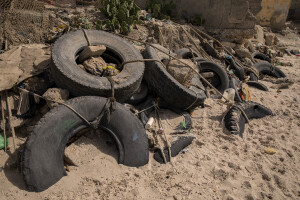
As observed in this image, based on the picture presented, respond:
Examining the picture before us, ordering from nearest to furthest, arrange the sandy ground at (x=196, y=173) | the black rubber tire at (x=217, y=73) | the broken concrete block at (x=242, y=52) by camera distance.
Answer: the sandy ground at (x=196, y=173) < the black rubber tire at (x=217, y=73) < the broken concrete block at (x=242, y=52)

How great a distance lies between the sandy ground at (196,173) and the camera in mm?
2316

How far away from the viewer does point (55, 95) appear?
272cm

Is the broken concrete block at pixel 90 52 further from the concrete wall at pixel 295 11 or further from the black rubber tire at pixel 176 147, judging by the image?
the concrete wall at pixel 295 11

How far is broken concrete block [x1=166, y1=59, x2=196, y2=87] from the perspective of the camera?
388cm

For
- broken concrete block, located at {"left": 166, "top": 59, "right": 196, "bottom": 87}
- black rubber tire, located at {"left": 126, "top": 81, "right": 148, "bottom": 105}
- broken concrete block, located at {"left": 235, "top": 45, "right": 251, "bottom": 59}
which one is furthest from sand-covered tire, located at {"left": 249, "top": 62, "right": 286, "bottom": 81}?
black rubber tire, located at {"left": 126, "top": 81, "right": 148, "bottom": 105}

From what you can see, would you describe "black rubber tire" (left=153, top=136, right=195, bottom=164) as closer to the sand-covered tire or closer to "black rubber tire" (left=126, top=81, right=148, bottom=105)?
"black rubber tire" (left=126, top=81, right=148, bottom=105)

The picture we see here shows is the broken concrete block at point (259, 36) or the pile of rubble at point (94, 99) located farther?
the broken concrete block at point (259, 36)

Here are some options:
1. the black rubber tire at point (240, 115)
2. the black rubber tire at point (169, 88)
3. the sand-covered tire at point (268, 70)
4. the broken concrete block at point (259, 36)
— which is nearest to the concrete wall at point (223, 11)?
the sand-covered tire at point (268, 70)

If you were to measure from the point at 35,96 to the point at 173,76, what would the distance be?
2.13m

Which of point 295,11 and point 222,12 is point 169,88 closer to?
point 222,12

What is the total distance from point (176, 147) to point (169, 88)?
94cm


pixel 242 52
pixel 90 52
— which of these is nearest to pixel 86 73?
pixel 90 52

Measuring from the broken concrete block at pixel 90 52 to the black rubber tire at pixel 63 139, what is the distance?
0.88m

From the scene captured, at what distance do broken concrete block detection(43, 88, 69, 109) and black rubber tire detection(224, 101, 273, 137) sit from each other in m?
2.48
